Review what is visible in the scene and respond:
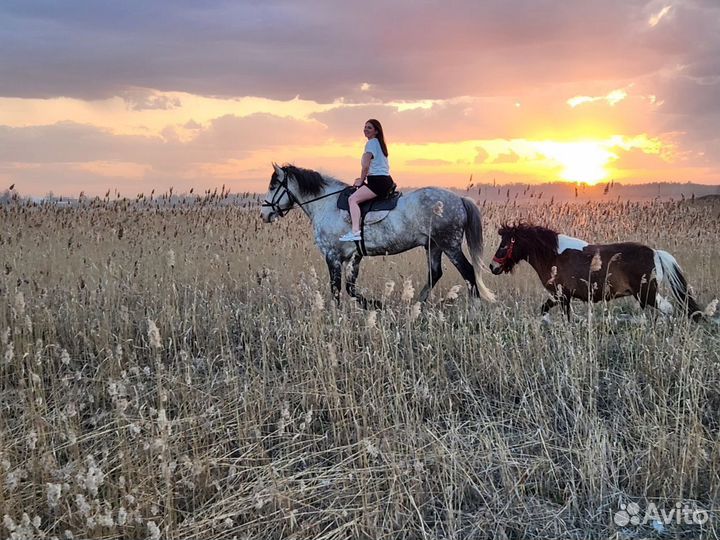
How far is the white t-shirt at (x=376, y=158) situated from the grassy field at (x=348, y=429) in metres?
2.40

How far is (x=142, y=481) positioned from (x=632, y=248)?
540 cm

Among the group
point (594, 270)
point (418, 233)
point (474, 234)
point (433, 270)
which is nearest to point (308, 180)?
point (418, 233)

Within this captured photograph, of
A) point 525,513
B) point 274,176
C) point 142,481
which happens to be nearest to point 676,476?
point 525,513

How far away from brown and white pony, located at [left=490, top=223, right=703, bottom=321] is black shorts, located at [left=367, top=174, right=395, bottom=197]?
5.97 feet

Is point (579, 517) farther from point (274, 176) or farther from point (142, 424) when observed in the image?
point (274, 176)

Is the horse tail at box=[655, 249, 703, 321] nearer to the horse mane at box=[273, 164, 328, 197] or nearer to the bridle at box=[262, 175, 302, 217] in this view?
the horse mane at box=[273, 164, 328, 197]

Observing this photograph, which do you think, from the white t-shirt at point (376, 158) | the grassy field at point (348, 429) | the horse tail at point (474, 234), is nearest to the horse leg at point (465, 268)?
the horse tail at point (474, 234)

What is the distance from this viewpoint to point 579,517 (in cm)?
353

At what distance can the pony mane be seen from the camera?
8.91 meters

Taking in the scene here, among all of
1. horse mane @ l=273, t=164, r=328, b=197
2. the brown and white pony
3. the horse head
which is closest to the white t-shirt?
horse mane @ l=273, t=164, r=328, b=197

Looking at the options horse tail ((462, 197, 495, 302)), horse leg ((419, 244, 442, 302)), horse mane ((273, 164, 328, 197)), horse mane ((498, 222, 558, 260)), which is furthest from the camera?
horse mane ((273, 164, 328, 197))

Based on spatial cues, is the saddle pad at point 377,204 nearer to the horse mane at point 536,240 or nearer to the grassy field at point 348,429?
the horse mane at point 536,240

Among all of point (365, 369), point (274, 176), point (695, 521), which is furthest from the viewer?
point (274, 176)

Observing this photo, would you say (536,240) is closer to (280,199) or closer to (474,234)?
(474,234)
